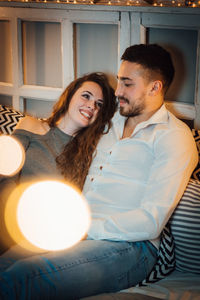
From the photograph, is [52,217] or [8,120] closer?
[52,217]

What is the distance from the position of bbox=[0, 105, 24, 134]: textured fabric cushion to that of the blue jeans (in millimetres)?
834

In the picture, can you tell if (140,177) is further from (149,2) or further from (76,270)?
(149,2)

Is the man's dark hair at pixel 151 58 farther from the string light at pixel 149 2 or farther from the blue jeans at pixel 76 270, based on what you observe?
the blue jeans at pixel 76 270

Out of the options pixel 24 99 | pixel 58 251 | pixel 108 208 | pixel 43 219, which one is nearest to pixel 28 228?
pixel 43 219

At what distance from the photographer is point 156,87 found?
1815 millimetres

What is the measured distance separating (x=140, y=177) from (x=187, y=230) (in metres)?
0.33

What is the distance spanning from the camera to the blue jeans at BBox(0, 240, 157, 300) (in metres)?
1.32

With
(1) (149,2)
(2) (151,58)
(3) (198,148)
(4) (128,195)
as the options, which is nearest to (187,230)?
(4) (128,195)

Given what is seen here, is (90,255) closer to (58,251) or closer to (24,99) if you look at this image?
(58,251)

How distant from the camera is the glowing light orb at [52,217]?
5.08 ft

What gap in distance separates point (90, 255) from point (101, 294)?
0.56 ft

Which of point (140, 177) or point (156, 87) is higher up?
point (156, 87)

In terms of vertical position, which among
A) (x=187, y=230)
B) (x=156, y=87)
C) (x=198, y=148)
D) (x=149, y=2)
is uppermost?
(x=149, y=2)

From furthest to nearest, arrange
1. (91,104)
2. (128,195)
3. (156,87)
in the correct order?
(91,104) → (156,87) → (128,195)
